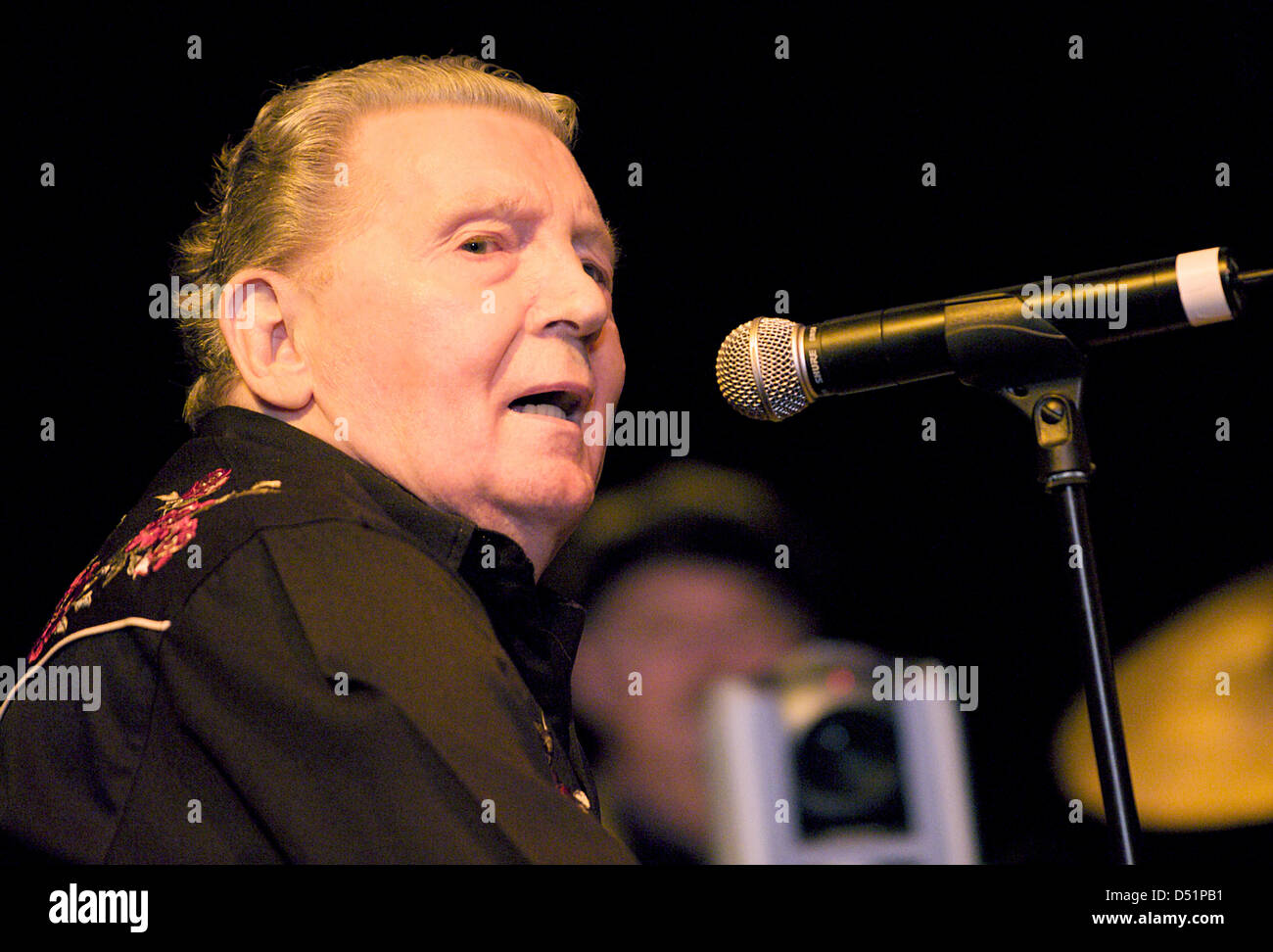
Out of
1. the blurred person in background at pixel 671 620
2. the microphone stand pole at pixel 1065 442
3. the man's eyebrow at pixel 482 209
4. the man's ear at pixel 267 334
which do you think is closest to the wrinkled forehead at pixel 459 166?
the man's eyebrow at pixel 482 209

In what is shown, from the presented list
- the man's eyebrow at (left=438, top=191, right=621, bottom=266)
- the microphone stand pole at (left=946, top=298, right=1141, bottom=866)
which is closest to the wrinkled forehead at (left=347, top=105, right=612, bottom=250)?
the man's eyebrow at (left=438, top=191, right=621, bottom=266)

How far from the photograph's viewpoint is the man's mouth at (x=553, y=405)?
1.33 metres

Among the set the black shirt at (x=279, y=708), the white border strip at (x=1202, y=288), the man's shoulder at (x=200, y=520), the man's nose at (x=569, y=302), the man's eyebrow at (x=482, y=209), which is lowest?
the black shirt at (x=279, y=708)

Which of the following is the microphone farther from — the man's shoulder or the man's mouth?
the man's shoulder

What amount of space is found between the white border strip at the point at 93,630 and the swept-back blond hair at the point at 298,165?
541 millimetres

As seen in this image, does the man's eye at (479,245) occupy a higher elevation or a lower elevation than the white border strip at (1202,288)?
higher

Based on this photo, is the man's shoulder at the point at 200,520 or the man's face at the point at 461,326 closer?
the man's shoulder at the point at 200,520

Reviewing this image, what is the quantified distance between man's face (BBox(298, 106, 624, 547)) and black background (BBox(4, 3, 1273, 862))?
0.81 m

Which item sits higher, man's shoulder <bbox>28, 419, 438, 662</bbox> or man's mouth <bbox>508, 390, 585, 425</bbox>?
man's mouth <bbox>508, 390, 585, 425</bbox>

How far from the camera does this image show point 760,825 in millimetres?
2311

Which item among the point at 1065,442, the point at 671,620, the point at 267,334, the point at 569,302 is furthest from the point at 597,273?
the point at 671,620

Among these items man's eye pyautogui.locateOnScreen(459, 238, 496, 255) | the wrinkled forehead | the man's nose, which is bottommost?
the man's nose

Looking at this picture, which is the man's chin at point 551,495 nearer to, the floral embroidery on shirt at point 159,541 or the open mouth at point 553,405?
the open mouth at point 553,405

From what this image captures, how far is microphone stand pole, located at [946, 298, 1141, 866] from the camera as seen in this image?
0.93 m
